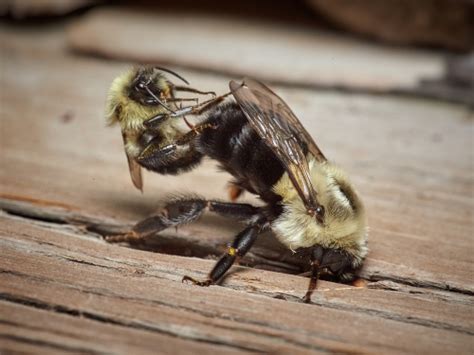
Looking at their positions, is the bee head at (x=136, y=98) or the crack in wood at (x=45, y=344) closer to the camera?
the crack in wood at (x=45, y=344)

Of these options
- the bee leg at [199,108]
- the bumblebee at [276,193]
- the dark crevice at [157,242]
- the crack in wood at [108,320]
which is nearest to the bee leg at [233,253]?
the bumblebee at [276,193]

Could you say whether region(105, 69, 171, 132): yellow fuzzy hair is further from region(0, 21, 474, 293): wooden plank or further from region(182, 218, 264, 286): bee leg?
region(182, 218, 264, 286): bee leg

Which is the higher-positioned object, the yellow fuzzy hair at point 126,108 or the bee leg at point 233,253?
the yellow fuzzy hair at point 126,108

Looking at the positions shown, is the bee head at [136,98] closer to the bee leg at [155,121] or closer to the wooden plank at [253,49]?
the bee leg at [155,121]

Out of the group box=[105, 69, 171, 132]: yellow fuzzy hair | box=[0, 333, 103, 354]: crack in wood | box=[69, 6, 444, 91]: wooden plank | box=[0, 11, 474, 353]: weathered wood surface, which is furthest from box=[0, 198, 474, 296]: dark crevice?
box=[69, 6, 444, 91]: wooden plank

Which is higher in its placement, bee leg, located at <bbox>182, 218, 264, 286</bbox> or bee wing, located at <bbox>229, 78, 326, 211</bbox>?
bee wing, located at <bbox>229, 78, 326, 211</bbox>

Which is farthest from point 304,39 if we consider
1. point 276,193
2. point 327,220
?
point 327,220

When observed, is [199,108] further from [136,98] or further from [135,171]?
[135,171]

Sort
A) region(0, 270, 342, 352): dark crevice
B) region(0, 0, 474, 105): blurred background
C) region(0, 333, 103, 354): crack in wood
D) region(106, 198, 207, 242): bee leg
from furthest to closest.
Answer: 1. region(0, 0, 474, 105): blurred background
2. region(106, 198, 207, 242): bee leg
3. region(0, 270, 342, 352): dark crevice
4. region(0, 333, 103, 354): crack in wood
